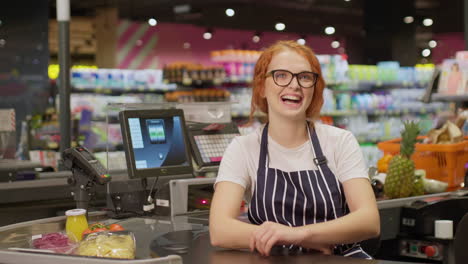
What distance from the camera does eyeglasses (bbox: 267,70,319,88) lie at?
2479mm

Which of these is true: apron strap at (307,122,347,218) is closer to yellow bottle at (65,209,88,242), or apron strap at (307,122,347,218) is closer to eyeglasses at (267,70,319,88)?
eyeglasses at (267,70,319,88)

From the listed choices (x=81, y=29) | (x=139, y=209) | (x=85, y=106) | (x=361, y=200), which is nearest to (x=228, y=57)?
(x=85, y=106)

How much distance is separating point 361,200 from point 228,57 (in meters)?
7.88

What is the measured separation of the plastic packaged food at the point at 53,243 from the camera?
2338mm

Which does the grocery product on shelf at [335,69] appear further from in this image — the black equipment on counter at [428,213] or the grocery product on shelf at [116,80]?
the black equipment on counter at [428,213]

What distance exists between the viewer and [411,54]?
1304 cm

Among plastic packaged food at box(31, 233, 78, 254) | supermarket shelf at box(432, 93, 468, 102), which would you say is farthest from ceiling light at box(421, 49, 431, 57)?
plastic packaged food at box(31, 233, 78, 254)

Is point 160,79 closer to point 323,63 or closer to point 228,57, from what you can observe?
point 228,57

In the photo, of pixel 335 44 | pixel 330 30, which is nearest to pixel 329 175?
pixel 330 30

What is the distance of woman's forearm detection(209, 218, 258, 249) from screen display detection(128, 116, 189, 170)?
103 cm

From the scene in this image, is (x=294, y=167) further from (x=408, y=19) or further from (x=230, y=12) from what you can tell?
(x=408, y=19)

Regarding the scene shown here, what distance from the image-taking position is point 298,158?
2521 millimetres

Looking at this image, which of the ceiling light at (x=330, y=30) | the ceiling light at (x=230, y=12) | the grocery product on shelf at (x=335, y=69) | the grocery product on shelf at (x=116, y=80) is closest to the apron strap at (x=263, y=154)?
the grocery product on shelf at (x=116, y=80)

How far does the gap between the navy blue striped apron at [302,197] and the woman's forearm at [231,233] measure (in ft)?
0.64
